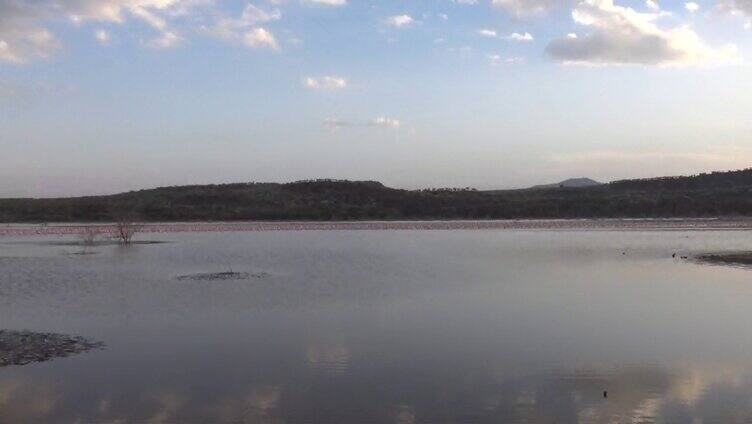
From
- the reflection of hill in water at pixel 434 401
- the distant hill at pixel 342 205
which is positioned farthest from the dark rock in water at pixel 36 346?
the distant hill at pixel 342 205

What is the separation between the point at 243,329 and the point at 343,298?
14.5ft

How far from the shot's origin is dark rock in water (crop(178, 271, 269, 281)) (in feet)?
70.0

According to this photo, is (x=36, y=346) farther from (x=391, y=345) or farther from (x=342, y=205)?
(x=342, y=205)

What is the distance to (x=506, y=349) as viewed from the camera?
10977 mm

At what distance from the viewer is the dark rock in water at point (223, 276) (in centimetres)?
2133

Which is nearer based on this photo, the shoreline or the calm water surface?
the calm water surface

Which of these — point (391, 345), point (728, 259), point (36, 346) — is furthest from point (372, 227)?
point (36, 346)

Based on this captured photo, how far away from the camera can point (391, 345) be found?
1130 cm

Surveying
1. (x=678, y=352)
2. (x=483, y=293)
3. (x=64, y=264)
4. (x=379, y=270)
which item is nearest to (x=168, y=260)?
(x=64, y=264)

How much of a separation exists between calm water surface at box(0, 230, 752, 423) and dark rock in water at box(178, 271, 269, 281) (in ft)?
2.18

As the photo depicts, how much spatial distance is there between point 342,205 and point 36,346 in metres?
81.9

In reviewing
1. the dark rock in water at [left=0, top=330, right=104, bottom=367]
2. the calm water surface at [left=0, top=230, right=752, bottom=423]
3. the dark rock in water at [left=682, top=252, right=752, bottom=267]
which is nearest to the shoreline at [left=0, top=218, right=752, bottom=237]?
the dark rock in water at [left=682, top=252, right=752, bottom=267]

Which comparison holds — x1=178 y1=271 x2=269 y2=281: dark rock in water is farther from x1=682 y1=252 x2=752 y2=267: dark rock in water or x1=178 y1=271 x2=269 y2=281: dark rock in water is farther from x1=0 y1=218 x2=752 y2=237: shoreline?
x1=0 y1=218 x2=752 y2=237: shoreline

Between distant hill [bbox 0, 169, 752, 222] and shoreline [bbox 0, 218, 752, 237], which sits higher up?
distant hill [bbox 0, 169, 752, 222]
